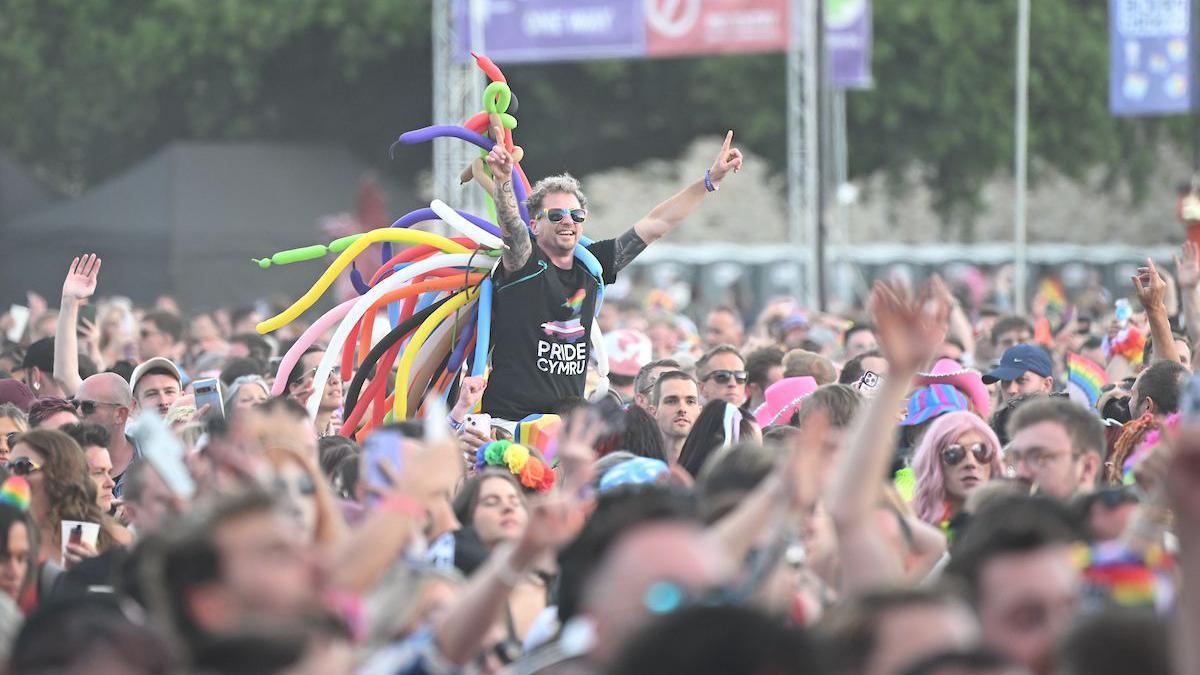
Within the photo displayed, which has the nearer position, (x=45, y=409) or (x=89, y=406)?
(x=45, y=409)

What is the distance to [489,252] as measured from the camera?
364 inches

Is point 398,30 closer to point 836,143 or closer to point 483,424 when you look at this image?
point 836,143

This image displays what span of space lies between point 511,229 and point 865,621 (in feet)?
15.7

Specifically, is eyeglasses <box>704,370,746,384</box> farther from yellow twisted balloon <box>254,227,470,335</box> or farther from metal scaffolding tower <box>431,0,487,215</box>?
metal scaffolding tower <box>431,0,487,215</box>

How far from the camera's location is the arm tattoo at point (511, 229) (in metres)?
8.37

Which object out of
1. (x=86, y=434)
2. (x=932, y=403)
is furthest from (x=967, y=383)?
(x=86, y=434)

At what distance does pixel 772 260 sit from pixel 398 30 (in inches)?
310

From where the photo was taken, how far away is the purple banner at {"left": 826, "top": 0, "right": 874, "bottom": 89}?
25344 mm

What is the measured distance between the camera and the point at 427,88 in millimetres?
33750

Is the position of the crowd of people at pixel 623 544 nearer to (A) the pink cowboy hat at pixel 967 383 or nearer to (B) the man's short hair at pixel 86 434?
(B) the man's short hair at pixel 86 434

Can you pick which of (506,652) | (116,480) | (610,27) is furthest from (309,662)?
(610,27)

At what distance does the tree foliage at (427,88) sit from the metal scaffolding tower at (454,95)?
11.4m

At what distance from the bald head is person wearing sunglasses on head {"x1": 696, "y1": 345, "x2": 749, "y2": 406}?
2678 mm

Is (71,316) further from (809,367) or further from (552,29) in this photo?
(552,29)
